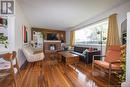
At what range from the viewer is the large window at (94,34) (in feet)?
17.0

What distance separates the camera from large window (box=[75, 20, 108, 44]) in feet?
17.0

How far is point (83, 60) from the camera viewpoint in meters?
5.29

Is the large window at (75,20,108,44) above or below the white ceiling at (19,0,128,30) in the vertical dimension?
below

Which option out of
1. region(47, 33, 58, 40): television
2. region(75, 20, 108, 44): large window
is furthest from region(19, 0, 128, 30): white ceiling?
region(47, 33, 58, 40): television

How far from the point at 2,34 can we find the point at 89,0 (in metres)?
2.59

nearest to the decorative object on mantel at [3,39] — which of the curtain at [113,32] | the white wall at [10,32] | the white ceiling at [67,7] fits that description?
the white wall at [10,32]

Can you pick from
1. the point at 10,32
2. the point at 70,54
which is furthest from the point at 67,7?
the point at 10,32

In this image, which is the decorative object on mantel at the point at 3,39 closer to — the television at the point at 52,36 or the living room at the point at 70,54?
the living room at the point at 70,54

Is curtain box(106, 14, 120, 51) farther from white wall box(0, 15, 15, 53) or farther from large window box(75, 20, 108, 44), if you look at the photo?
white wall box(0, 15, 15, 53)

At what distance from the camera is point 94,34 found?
621cm

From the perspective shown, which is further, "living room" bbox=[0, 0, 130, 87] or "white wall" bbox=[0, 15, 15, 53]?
"white wall" bbox=[0, 15, 15, 53]

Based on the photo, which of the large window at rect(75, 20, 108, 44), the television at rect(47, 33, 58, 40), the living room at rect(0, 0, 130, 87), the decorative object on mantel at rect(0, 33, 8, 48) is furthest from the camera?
the television at rect(47, 33, 58, 40)

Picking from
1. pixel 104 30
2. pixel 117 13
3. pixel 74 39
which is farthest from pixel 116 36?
pixel 74 39

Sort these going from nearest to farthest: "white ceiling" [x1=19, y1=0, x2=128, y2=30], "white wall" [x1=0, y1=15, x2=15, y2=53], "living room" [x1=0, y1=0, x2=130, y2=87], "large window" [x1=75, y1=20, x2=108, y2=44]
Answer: "living room" [x1=0, y1=0, x2=130, y2=87], "white wall" [x1=0, y1=15, x2=15, y2=53], "white ceiling" [x1=19, y1=0, x2=128, y2=30], "large window" [x1=75, y1=20, x2=108, y2=44]
